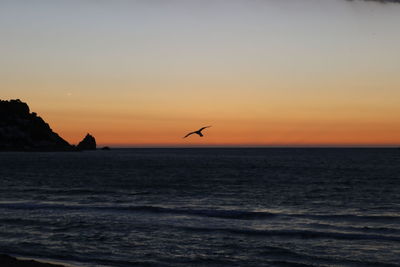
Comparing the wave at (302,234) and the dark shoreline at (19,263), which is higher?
the dark shoreline at (19,263)

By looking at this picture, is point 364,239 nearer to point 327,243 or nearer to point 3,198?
point 327,243

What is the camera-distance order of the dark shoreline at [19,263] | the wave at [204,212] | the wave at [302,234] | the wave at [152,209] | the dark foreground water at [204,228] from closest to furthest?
the dark shoreline at [19,263] → the dark foreground water at [204,228] → the wave at [302,234] → the wave at [204,212] → the wave at [152,209]

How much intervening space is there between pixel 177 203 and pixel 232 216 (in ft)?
30.7

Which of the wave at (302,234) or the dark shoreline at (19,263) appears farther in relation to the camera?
the wave at (302,234)

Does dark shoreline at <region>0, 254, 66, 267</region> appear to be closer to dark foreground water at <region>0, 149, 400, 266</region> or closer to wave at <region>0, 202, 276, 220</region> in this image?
dark foreground water at <region>0, 149, 400, 266</region>

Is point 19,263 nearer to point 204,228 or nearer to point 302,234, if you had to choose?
point 204,228

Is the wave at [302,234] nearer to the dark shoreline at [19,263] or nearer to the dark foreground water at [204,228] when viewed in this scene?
the dark foreground water at [204,228]

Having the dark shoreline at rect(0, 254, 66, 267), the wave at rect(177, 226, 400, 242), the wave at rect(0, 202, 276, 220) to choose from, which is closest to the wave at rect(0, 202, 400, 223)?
the wave at rect(0, 202, 276, 220)

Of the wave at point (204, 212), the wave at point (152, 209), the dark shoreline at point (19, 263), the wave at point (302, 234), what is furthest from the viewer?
the wave at point (152, 209)

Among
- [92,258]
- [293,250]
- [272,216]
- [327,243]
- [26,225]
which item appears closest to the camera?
[92,258]

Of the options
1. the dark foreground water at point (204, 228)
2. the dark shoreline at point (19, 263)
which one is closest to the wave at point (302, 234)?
the dark foreground water at point (204, 228)

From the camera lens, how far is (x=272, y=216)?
3578cm

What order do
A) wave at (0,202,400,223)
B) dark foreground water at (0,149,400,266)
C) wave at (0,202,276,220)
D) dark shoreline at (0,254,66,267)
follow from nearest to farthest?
dark shoreline at (0,254,66,267), dark foreground water at (0,149,400,266), wave at (0,202,400,223), wave at (0,202,276,220)

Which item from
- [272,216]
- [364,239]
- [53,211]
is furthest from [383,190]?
[53,211]
